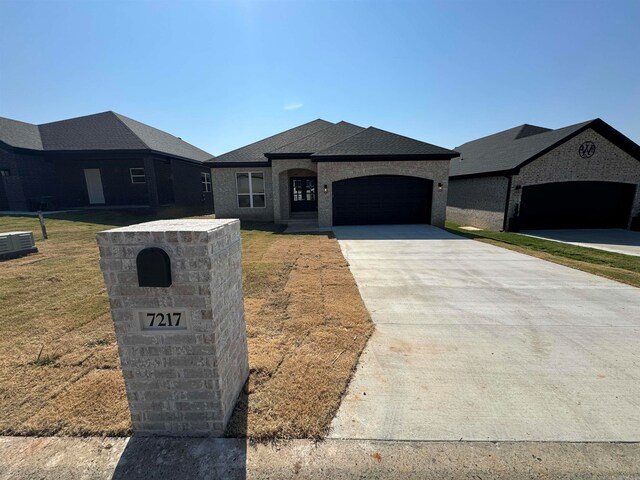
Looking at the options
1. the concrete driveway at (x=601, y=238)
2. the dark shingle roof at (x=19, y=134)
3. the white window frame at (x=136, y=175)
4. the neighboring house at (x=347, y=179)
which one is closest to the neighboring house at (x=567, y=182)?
the concrete driveway at (x=601, y=238)

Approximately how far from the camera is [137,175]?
1903 centimetres

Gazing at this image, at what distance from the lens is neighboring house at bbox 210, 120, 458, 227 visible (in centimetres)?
1423

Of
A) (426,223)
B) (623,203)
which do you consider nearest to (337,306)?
(426,223)

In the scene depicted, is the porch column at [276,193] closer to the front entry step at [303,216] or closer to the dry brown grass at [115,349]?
the front entry step at [303,216]

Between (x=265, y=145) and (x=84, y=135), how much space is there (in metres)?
12.3

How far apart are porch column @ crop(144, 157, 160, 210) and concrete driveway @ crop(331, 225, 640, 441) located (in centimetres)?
1617

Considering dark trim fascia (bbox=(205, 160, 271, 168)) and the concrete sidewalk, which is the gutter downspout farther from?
the concrete sidewalk

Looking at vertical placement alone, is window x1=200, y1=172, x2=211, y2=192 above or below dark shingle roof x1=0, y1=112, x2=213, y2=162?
below

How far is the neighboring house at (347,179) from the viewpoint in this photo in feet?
46.7

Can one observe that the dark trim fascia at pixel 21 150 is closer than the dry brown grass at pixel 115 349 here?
No

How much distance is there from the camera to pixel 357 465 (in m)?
2.20

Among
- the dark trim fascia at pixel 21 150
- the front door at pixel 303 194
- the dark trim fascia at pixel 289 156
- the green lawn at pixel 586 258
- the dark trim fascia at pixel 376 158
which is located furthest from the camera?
the front door at pixel 303 194

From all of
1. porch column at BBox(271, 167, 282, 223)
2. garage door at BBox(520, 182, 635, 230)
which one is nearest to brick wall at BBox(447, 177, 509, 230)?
garage door at BBox(520, 182, 635, 230)

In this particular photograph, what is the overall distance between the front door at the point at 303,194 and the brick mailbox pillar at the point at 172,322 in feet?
53.5
